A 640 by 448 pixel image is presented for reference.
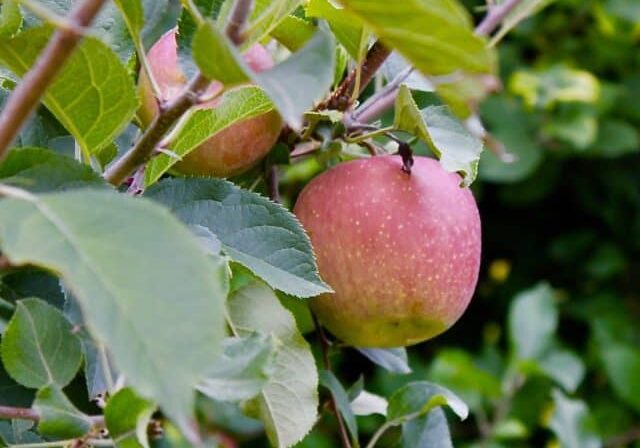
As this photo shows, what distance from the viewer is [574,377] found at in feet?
4.53

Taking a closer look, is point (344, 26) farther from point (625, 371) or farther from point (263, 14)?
point (625, 371)

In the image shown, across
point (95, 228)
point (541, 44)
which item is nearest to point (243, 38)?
point (95, 228)

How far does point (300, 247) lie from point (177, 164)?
0.09 metres

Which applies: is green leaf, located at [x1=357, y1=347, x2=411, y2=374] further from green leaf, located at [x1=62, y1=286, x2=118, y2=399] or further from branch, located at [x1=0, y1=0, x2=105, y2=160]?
branch, located at [x1=0, y1=0, x2=105, y2=160]

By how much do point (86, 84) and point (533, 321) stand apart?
1032mm

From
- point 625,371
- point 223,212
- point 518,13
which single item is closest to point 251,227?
point 223,212

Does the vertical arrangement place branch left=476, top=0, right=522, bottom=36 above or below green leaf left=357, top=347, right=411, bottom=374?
above

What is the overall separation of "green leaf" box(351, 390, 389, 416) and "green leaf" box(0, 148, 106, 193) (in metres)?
Result: 0.30

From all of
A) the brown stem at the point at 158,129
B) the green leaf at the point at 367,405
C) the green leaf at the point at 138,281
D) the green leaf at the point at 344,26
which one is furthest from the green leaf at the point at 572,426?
the green leaf at the point at 138,281

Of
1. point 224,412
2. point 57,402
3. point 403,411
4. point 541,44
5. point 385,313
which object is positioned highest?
point 57,402

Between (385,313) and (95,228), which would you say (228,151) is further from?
(95,228)

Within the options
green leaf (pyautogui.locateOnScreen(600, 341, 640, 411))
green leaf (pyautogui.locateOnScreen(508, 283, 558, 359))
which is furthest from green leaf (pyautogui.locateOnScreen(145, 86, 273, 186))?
green leaf (pyautogui.locateOnScreen(600, 341, 640, 411))

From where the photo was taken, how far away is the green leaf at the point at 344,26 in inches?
20.7

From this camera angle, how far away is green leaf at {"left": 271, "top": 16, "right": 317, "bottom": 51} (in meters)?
0.54
